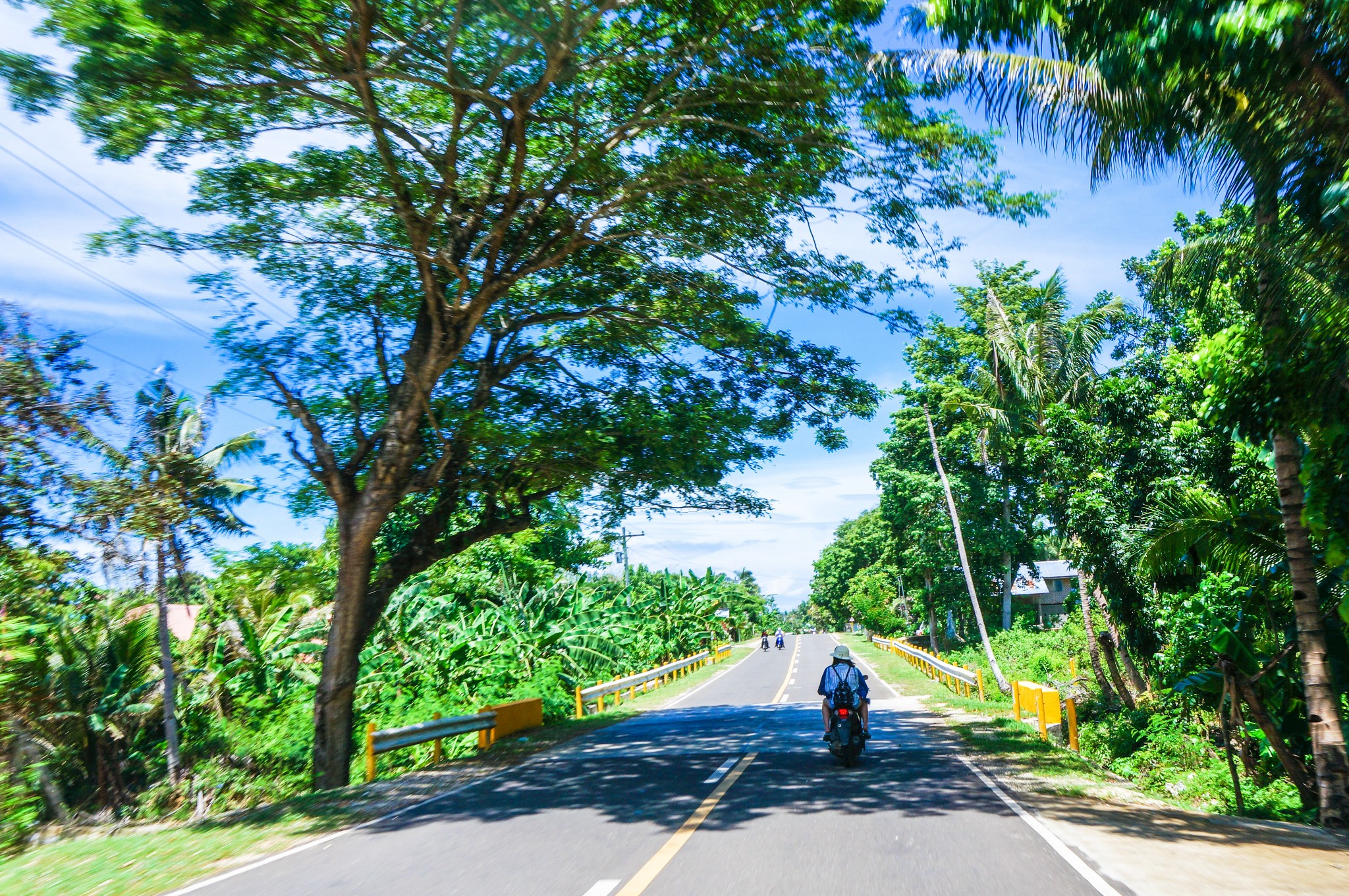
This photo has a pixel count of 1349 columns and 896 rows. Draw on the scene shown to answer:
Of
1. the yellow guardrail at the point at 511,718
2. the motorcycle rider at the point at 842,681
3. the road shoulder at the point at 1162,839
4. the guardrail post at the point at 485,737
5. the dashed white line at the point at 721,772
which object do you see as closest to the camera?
the road shoulder at the point at 1162,839

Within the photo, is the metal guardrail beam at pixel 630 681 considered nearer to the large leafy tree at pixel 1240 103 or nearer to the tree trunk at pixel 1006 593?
the tree trunk at pixel 1006 593

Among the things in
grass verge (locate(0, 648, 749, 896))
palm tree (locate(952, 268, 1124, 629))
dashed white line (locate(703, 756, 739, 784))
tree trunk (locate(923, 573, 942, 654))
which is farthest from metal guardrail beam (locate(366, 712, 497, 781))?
tree trunk (locate(923, 573, 942, 654))

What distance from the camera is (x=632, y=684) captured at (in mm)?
28766

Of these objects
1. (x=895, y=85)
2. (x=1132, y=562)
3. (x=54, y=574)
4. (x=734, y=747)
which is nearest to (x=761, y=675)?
(x=1132, y=562)

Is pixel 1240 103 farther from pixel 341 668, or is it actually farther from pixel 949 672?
pixel 949 672

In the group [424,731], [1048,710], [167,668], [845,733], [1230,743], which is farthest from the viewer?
[167,668]

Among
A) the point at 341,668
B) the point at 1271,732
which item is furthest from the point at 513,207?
the point at 1271,732

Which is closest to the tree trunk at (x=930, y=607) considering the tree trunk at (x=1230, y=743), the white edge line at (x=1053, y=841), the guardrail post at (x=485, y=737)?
the guardrail post at (x=485, y=737)

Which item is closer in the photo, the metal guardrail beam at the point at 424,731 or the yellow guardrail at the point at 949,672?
the metal guardrail beam at the point at 424,731

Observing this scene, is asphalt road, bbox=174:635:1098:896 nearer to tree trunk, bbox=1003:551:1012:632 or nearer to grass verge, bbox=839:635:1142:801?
→ grass verge, bbox=839:635:1142:801

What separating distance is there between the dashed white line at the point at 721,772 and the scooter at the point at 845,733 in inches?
53.1

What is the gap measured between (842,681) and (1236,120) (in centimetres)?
779

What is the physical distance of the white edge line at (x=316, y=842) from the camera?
689cm

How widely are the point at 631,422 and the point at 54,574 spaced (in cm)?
1033
